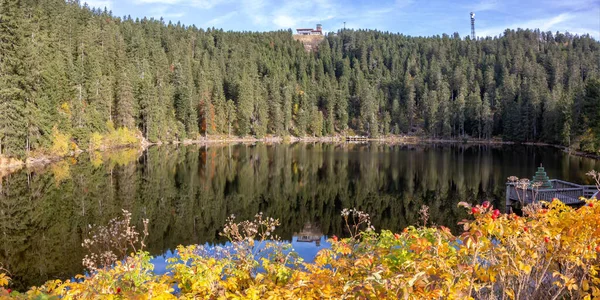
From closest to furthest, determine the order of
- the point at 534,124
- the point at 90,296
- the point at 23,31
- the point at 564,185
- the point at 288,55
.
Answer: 1. the point at 90,296
2. the point at 564,185
3. the point at 23,31
4. the point at 534,124
5. the point at 288,55

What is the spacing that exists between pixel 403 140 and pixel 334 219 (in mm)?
87287

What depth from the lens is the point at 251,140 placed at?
96.7m

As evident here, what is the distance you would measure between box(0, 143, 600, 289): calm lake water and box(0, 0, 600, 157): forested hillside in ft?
37.1

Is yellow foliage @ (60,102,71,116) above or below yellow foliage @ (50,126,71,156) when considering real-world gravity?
above

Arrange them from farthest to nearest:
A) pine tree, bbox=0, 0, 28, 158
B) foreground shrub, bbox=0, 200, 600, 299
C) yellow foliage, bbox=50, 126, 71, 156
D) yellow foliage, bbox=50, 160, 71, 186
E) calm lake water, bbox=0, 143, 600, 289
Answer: yellow foliage, bbox=50, 126, 71, 156 < pine tree, bbox=0, 0, 28, 158 < yellow foliage, bbox=50, 160, 71, 186 < calm lake water, bbox=0, 143, 600, 289 < foreground shrub, bbox=0, 200, 600, 299

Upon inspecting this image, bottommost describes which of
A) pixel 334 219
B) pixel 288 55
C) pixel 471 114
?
pixel 334 219

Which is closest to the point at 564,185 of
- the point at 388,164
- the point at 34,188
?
the point at 388,164

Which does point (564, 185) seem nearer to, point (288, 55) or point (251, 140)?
point (251, 140)

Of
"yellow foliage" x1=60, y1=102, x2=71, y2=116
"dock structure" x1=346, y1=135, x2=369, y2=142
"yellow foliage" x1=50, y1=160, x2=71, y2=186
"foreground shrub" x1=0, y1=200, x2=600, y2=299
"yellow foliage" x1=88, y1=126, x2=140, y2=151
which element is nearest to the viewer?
"foreground shrub" x1=0, y1=200, x2=600, y2=299

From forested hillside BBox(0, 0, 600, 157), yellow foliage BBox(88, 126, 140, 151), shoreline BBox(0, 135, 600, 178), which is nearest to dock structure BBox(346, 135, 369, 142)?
shoreline BBox(0, 135, 600, 178)

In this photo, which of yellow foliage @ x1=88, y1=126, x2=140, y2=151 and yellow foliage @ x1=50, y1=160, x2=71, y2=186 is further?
yellow foliage @ x1=88, y1=126, x2=140, y2=151

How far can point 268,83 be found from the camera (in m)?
116

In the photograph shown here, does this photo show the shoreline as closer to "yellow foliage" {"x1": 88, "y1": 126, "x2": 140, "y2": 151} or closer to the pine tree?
"yellow foliage" {"x1": 88, "y1": 126, "x2": 140, "y2": 151}

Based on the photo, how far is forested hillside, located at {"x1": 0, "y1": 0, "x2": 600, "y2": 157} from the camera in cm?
4481
